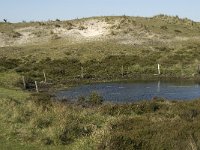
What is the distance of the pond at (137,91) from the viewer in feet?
130

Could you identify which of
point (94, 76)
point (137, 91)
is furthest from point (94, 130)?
point (94, 76)

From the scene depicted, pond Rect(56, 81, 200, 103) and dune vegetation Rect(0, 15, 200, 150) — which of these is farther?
pond Rect(56, 81, 200, 103)

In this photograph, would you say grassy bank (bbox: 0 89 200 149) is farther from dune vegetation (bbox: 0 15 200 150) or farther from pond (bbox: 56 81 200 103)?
pond (bbox: 56 81 200 103)

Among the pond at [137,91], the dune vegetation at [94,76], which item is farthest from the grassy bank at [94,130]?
the pond at [137,91]

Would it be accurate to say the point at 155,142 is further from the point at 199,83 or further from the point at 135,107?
the point at 199,83

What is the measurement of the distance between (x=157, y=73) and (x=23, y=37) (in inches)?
1446

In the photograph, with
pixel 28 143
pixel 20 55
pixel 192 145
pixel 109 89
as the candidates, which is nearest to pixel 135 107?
pixel 28 143

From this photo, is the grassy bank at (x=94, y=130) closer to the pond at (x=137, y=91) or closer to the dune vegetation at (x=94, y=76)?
the dune vegetation at (x=94, y=76)

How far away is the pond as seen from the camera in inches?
1564

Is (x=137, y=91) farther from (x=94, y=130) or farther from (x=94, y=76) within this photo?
(x=94, y=130)

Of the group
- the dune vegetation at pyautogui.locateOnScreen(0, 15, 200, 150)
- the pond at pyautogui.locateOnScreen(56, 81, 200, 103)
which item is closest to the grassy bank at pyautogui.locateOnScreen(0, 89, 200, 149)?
the dune vegetation at pyautogui.locateOnScreen(0, 15, 200, 150)

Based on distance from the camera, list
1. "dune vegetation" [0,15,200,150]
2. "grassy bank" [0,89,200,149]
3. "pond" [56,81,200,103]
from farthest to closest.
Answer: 1. "pond" [56,81,200,103]
2. "dune vegetation" [0,15,200,150]
3. "grassy bank" [0,89,200,149]

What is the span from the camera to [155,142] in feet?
54.7

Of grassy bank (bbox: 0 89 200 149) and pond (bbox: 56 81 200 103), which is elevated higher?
grassy bank (bbox: 0 89 200 149)
